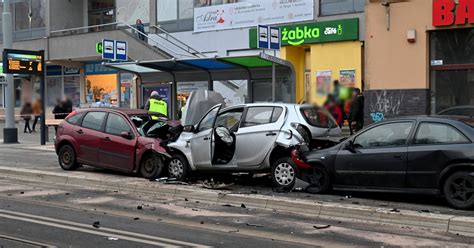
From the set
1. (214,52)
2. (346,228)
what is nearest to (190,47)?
(214,52)

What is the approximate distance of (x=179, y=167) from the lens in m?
10.7

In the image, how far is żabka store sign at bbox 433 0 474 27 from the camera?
1479cm

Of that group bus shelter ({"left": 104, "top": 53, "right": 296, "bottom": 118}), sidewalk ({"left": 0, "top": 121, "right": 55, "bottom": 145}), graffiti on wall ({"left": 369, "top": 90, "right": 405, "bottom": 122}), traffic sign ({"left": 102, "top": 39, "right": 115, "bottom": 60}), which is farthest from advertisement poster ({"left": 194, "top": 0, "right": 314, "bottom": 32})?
sidewalk ({"left": 0, "top": 121, "right": 55, "bottom": 145})

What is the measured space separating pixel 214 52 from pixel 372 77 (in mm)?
7747

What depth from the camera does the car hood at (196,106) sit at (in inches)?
436

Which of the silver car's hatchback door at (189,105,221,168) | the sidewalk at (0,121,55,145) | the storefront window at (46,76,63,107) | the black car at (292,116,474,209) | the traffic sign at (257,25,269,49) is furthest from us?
the sidewalk at (0,121,55,145)

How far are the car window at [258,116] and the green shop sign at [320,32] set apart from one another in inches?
382

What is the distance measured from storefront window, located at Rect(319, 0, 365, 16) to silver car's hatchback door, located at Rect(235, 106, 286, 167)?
10.1 metres

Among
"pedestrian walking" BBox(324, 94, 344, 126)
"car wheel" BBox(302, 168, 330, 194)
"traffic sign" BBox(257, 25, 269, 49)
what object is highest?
"traffic sign" BBox(257, 25, 269, 49)

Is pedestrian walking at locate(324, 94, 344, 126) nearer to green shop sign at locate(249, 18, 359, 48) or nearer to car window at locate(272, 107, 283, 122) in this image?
car window at locate(272, 107, 283, 122)

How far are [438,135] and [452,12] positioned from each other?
8313 millimetres

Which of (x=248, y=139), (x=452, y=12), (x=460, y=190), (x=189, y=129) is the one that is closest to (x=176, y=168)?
(x=189, y=129)

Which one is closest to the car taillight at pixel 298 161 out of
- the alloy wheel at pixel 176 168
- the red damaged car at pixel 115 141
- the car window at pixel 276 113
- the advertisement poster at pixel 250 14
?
the car window at pixel 276 113

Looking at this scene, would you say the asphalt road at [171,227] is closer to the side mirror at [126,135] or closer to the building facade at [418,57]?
the side mirror at [126,135]
